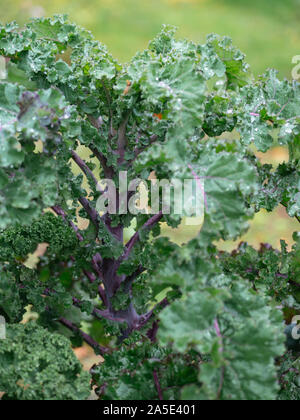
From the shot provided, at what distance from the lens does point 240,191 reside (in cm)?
86

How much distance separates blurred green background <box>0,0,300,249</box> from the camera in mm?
4594

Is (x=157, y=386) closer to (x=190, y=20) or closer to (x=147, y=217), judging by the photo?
(x=147, y=217)

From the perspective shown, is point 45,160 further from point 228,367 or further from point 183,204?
point 228,367

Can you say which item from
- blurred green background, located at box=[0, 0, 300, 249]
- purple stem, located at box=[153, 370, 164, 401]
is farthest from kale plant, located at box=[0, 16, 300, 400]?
blurred green background, located at box=[0, 0, 300, 249]

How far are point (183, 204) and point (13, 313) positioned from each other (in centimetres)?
46

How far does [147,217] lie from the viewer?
108cm

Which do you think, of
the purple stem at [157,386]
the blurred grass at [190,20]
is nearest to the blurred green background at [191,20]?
the blurred grass at [190,20]

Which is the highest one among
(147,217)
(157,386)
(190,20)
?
(190,20)

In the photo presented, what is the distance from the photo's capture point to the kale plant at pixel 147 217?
32.1 inches

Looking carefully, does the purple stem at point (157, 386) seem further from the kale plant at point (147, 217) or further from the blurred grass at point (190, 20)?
the blurred grass at point (190, 20)

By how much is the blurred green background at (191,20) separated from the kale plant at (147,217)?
3220mm

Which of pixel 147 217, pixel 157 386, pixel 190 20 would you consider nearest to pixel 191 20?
pixel 190 20

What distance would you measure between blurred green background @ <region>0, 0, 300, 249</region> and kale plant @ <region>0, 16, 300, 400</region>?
3.22m

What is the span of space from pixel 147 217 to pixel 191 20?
460 cm
